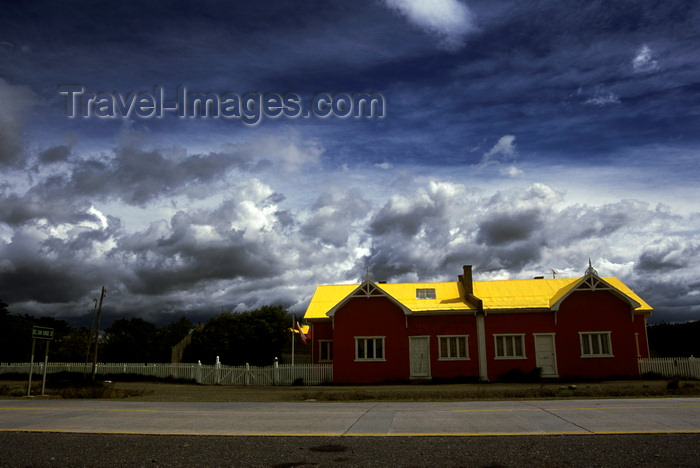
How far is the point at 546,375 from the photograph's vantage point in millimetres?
30625

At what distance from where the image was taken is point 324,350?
116 ft

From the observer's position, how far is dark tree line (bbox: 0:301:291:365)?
58719 mm

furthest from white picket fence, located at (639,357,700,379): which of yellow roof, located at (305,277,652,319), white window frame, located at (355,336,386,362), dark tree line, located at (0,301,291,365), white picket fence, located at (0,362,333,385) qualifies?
dark tree line, located at (0,301,291,365)

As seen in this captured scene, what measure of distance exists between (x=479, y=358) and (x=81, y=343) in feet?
190

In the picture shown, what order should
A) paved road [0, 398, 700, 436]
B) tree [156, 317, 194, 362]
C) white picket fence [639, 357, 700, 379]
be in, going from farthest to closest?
1. tree [156, 317, 194, 362]
2. white picket fence [639, 357, 700, 379]
3. paved road [0, 398, 700, 436]

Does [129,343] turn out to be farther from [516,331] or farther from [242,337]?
[516,331]

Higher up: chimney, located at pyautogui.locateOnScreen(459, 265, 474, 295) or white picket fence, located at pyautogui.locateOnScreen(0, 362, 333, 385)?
chimney, located at pyautogui.locateOnScreen(459, 265, 474, 295)

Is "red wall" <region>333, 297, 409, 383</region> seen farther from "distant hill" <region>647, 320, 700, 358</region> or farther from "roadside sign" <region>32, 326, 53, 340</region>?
"distant hill" <region>647, 320, 700, 358</region>

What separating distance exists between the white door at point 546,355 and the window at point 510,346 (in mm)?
796

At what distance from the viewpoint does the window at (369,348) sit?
3209 centimetres

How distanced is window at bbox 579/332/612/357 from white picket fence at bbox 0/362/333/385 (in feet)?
46.2

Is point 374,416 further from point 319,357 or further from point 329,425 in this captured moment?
point 319,357

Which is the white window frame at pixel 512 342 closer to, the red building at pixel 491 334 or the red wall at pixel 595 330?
the red building at pixel 491 334

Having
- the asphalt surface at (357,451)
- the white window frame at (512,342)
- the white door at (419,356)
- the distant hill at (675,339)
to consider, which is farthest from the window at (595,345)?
the distant hill at (675,339)
